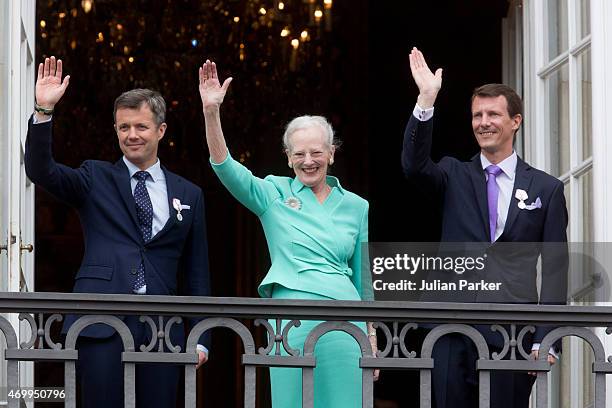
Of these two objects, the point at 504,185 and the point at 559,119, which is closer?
the point at 504,185

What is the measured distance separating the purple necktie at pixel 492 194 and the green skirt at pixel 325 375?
765mm

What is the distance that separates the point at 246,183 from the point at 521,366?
4.25 feet

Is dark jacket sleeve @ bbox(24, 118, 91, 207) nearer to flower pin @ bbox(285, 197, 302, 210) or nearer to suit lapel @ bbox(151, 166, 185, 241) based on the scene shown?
suit lapel @ bbox(151, 166, 185, 241)

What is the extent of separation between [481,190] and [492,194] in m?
0.06

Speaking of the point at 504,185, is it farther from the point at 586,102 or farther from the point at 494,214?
the point at 586,102

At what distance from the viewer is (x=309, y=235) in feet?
19.7

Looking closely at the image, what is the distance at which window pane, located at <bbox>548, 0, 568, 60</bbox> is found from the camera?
7.33 m

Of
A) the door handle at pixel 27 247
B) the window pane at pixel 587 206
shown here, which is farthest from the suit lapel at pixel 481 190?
the door handle at pixel 27 247

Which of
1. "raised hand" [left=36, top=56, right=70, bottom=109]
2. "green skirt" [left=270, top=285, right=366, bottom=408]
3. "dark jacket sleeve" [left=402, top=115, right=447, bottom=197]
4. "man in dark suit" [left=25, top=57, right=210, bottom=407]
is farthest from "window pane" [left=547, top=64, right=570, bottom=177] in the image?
"raised hand" [left=36, top=56, right=70, bottom=109]

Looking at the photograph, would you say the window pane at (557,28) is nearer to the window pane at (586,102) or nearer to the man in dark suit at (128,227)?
the window pane at (586,102)

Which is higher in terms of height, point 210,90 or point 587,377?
point 210,90

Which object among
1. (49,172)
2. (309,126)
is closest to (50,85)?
(49,172)

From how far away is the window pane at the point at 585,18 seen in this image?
23.3 ft

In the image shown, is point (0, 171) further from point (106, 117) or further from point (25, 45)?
point (106, 117)
